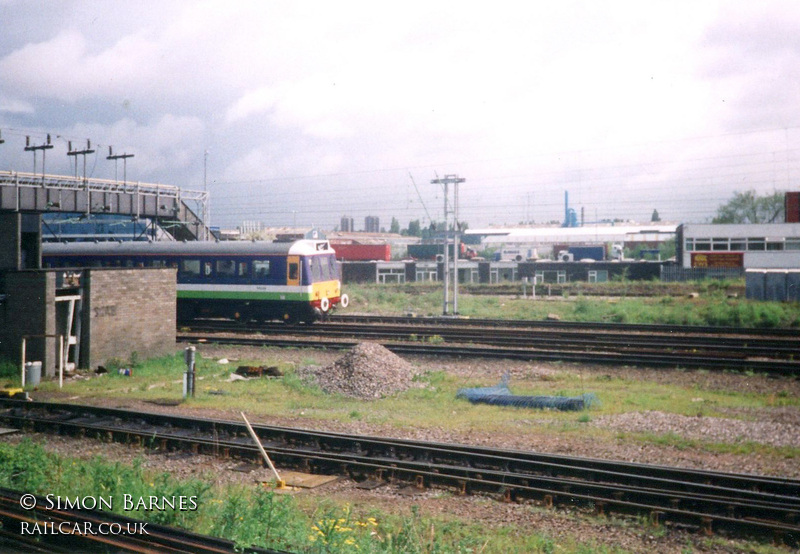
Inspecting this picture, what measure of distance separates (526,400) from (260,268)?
47.1 ft

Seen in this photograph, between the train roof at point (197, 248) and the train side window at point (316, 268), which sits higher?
the train roof at point (197, 248)

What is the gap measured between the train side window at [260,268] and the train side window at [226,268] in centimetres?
95

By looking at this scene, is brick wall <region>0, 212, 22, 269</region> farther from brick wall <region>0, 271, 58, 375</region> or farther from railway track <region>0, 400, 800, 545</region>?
railway track <region>0, 400, 800, 545</region>

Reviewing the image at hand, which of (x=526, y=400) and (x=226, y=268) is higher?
(x=226, y=268)

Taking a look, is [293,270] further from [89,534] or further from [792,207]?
[792,207]

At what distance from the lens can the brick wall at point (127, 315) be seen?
18.2m

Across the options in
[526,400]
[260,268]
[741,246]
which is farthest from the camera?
[741,246]

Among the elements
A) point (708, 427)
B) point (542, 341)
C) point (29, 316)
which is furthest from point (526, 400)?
point (29, 316)

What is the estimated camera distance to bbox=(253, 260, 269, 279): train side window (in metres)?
25.5

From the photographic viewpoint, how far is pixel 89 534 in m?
6.01

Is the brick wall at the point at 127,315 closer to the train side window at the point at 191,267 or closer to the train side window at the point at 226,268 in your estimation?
the train side window at the point at 226,268

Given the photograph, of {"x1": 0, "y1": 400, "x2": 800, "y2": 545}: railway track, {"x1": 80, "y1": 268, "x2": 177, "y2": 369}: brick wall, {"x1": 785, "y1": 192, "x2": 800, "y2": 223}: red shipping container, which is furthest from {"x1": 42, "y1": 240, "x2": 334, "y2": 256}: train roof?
{"x1": 785, "y1": 192, "x2": 800, "y2": 223}: red shipping container

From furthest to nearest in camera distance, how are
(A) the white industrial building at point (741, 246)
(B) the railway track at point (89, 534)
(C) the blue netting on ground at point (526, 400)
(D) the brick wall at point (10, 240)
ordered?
1. (A) the white industrial building at point (741, 246)
2. (D) the brick wall at point (10, 240)
3. (C) the blue netting on ground at point (526, 400)
4. (B) the railway track at point (89, 534)

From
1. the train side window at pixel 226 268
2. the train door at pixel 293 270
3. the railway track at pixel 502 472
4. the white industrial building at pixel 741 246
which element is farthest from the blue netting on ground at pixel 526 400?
the white industrial building at pixel 741 246
